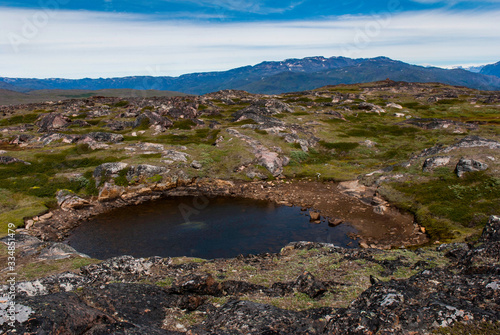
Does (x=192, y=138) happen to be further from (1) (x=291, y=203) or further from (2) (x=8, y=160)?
(1) (x=291, y=203)

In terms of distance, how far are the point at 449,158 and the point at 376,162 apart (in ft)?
45.2

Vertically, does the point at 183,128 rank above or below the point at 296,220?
above

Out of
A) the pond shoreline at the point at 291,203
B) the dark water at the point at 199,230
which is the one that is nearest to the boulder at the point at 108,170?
the pond shoreline at the point at 291,203

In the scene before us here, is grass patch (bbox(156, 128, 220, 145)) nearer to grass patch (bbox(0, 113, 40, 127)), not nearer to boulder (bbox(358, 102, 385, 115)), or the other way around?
boulder (bbox(358, 102, 385, 115))

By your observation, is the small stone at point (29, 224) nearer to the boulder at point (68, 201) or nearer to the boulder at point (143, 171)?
the boulder at point (68, 201)

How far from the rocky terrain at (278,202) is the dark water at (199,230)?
110 inches

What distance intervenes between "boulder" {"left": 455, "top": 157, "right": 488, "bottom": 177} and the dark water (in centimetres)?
2024

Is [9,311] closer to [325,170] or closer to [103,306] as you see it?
[103,306]

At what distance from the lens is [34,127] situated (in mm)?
92438

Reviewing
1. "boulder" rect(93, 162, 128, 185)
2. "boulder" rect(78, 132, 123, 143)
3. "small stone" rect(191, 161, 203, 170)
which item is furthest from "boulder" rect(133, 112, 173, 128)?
"small stone" rect(191, 161, 203, 170)

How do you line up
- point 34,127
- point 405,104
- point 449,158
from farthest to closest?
point 405,104
point 34,127
point 449,158

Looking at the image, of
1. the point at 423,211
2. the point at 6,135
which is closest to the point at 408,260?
the point at 423,211

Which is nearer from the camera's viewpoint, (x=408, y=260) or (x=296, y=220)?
(x=408, y=260)

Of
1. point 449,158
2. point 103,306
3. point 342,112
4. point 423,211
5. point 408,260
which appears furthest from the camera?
point 342,112
